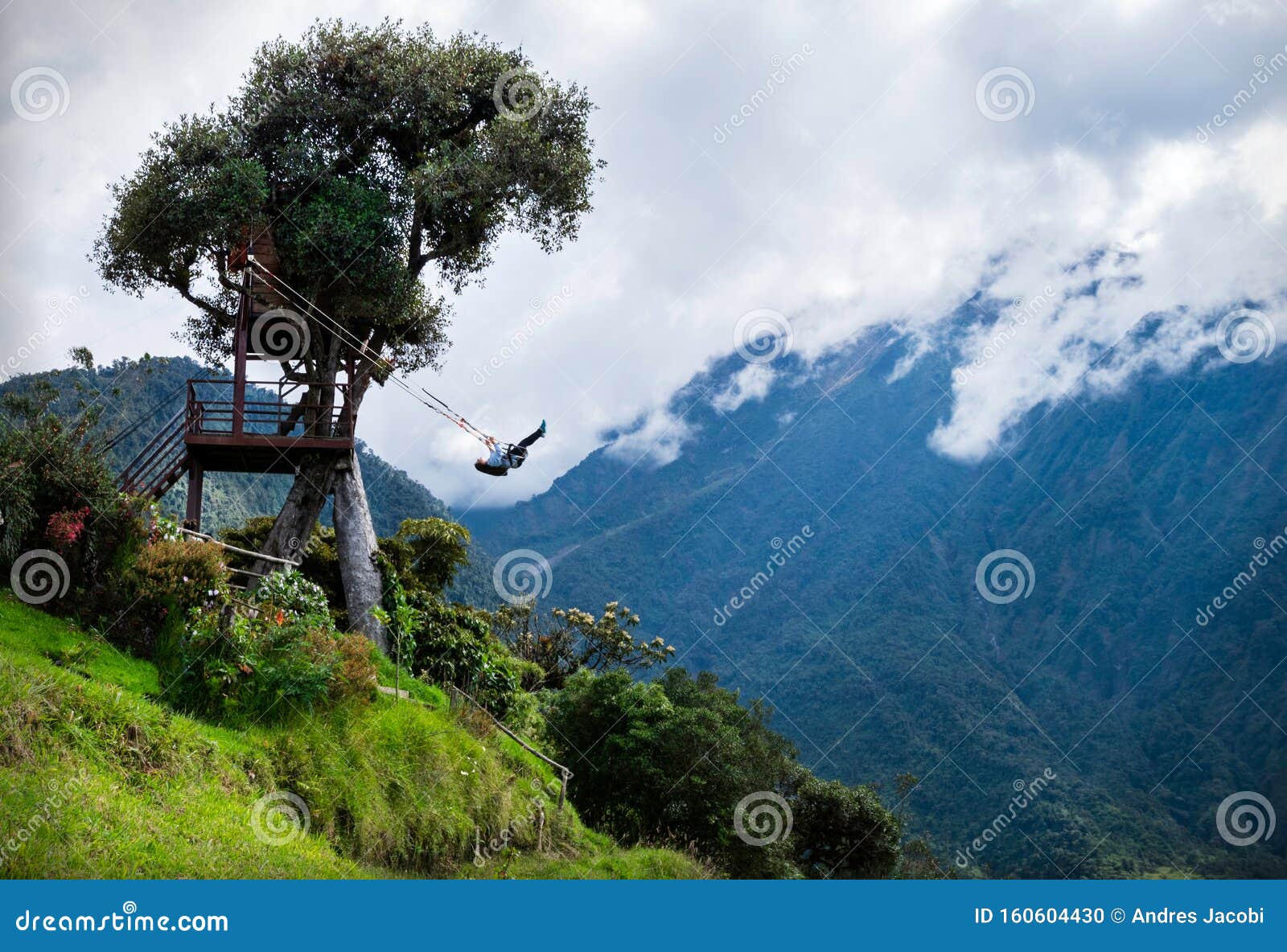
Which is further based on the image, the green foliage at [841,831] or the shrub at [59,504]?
the green foliage at [841,831]

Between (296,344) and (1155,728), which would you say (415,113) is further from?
(1155,728)

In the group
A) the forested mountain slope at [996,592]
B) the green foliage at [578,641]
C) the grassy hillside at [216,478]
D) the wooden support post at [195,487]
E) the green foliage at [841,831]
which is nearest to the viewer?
the wooden support post at [195,487]

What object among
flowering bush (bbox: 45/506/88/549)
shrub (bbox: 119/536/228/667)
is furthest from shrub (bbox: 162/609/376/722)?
flowering bush (bbox: 45/506/88/549)

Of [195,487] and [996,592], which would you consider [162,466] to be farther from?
[996,592]

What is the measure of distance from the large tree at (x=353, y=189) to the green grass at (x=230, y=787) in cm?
755

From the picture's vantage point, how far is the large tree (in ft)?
72.2

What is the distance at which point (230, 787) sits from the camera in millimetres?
10938

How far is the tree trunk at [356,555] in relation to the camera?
20.8m

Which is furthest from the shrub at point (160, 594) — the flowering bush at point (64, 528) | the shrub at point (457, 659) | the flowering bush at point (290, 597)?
the shrub at point (457, 659)

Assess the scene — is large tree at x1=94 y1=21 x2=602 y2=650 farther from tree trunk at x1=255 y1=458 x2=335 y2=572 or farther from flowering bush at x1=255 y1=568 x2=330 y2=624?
flowering bush at x1=255 y1=568 x2=330 y2=624

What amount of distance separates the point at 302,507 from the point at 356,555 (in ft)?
5.92

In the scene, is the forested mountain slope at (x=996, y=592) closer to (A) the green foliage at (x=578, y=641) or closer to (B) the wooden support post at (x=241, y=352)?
(A) the green foliage at (x=578, y=641)

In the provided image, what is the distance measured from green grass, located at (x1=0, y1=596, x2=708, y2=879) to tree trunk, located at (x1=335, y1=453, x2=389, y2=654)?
4366 mm

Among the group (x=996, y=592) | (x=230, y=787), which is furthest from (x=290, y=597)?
(x=996, y=592)
